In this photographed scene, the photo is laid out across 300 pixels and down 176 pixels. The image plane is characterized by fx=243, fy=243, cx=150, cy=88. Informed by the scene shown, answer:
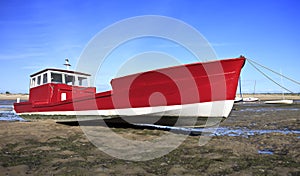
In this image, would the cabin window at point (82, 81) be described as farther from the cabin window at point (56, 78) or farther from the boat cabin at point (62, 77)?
the cabin window at point (56, 78)

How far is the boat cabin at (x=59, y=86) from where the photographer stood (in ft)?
42.4

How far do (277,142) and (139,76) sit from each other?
15.4 ft

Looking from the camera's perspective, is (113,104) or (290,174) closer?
(290,174)

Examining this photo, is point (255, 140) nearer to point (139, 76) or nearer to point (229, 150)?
point (229, 150)

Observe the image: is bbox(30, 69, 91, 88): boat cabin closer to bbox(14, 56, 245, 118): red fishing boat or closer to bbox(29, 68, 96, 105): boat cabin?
bbox(29, 68, 96, 105): boat cabin

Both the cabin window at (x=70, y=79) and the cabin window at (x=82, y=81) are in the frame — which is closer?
the cabin window at (x=70, y=79)

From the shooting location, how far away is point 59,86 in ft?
42.8

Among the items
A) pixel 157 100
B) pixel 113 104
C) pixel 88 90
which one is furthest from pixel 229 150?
pixel 88 90

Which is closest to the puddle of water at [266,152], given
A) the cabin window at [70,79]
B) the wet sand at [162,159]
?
the wet sand at [162,159]

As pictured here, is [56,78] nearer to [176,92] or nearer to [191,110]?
[176,92]

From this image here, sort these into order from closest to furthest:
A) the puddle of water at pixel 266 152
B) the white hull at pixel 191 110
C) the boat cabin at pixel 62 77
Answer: the puddle of water at pixel 266 152
the white hull at pixel 191 110
the boat cabin at pixel 62 77

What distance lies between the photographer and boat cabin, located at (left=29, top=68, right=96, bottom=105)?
42.4 feet

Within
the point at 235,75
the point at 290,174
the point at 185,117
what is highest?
the point at 235,75

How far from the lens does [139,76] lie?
830 centimetres
